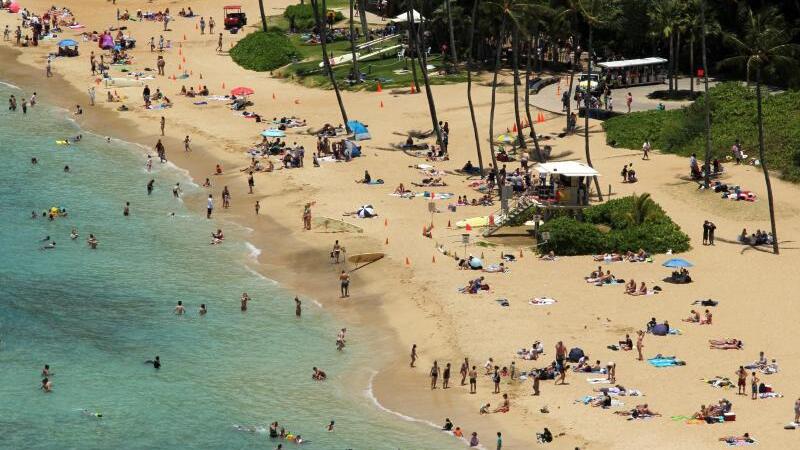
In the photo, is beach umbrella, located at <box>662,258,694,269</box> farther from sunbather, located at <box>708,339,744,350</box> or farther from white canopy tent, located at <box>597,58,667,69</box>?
white canopy tent, located at <box>597,58,667,69</box>

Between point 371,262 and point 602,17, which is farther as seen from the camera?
point 602,17

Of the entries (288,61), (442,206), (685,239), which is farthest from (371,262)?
(288,61)

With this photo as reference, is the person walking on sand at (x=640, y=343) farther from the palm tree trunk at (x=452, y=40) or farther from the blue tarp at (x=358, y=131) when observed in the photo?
the palm tree trunk at (x=452, y=40)

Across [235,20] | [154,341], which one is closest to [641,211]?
[154,341]

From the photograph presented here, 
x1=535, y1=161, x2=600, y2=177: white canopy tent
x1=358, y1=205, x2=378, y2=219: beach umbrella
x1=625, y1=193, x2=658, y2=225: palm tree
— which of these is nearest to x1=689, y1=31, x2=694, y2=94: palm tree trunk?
x1=535, y1=161, x2=600, y2=177: white canopy tent

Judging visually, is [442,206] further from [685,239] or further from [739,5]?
[739,5]

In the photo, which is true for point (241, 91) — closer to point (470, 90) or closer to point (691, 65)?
point (470, 90)

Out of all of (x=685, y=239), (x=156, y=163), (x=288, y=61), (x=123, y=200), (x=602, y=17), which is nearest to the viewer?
(x=685, y=239)
